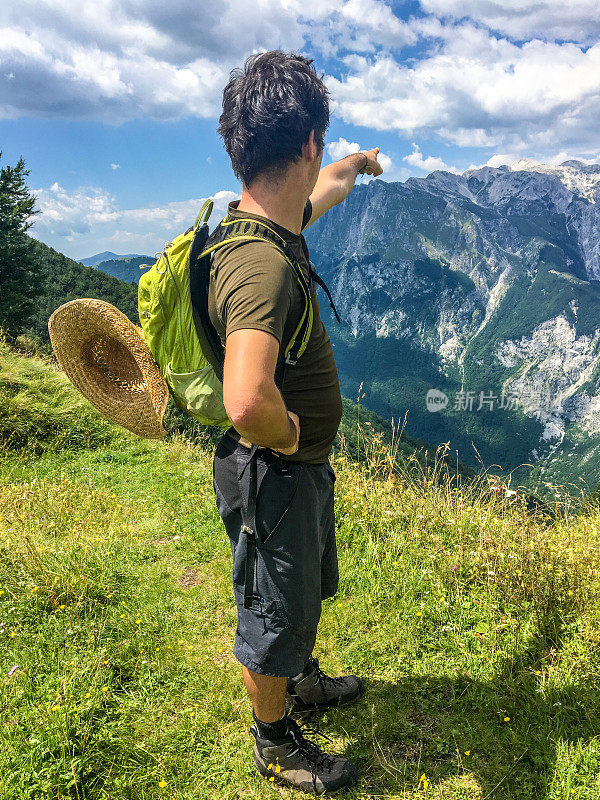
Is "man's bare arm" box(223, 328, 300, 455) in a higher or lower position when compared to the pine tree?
lower

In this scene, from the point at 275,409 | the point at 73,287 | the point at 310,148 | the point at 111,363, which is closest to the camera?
the point at 275,409

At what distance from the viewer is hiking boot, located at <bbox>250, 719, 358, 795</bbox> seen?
8.70ft

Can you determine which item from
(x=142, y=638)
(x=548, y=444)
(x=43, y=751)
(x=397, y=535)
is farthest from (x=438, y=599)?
(x=548, y=444)

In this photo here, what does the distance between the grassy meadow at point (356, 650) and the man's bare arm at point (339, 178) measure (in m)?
3.01

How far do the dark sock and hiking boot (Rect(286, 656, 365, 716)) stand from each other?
511 mm

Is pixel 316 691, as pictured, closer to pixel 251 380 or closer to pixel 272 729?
pixel 272 729

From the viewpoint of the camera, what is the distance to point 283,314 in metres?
1.66

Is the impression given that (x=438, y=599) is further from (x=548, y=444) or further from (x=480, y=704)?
(x=548, y=444)

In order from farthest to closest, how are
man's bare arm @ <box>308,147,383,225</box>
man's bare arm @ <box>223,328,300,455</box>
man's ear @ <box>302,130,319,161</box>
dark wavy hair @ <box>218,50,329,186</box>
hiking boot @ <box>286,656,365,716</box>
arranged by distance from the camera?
hiking boot @ <box>286,656,365,716</box>
man's bare arm @ <box>308,147,383,225</box>
man's ear @ <box>302,130,319,161</box>
dark wavy hair @ <box>218,50,329,186</box>
man's bare arm @ <box>223,328,300,455</box>

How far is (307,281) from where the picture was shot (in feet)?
6.57

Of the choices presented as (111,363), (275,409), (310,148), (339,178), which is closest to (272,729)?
(275,409)

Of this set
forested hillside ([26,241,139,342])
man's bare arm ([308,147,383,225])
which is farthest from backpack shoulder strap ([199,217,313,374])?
forested hillside ([26,241,139,342])

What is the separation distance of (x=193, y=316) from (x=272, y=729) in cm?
226

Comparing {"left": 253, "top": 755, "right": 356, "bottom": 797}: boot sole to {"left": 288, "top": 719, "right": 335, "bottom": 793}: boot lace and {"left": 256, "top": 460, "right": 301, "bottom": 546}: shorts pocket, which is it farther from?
{"left": 256, "top": 460, "right": 301, "bottom": 546}: shorts pocket
